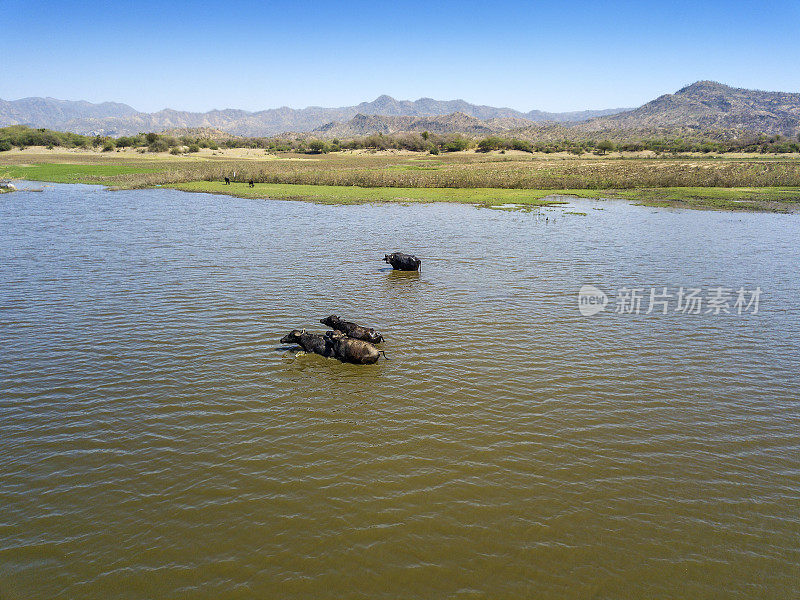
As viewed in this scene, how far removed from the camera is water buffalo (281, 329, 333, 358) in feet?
33.8

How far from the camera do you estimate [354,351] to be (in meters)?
9.91

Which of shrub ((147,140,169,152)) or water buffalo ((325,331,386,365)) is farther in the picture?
shrub ((147,140,169,152))

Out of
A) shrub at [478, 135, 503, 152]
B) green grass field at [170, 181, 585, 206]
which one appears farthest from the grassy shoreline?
shrub at [478, 135, 503, 152]

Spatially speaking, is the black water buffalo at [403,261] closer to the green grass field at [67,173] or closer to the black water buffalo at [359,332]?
the black water buffalo at [359,332]

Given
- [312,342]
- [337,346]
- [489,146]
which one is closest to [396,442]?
[337,346]

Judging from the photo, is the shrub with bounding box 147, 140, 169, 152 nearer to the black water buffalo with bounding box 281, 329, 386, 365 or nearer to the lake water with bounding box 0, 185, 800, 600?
the lake water with bounding box 0, 185, 800, 600

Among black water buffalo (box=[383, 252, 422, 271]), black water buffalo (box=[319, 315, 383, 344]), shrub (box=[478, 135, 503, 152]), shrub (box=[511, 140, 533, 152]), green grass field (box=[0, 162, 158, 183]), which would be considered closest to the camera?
black water buffalo (box=[319, 315, 383, 344])

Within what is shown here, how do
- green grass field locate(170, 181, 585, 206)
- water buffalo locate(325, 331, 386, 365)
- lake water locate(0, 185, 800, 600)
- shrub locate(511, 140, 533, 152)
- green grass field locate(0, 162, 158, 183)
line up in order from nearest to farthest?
1. lake water locate(0, 185, 800, 600)
2. water buffalo locate(325, 331, 386, 365)
3. green grass field locate(170, 181, 585, 206)
4. green grass field locate(0, 162, 158, 183)
5. shrub locate(511, 140, 533, 152)

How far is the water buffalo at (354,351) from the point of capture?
9867 mm

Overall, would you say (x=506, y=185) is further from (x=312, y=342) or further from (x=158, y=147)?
(x=158, y=147)

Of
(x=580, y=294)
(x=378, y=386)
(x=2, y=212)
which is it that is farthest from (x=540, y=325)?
(x=2, y=212)

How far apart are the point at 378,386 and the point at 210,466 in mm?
3492

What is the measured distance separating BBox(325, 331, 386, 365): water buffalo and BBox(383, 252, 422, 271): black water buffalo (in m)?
7.52

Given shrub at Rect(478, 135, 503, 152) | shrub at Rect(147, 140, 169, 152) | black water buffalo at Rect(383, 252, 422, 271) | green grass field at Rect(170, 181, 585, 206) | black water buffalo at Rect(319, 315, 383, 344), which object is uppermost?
shrub at Rect(478, 135, 503, 152)
